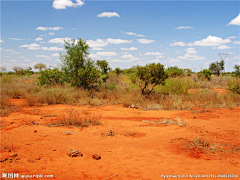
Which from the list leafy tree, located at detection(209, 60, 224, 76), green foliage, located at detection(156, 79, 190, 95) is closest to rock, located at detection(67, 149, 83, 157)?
green foliage, located at detection(156, 79, 190, 95)

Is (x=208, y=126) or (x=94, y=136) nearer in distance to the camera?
(x=94, y=136)

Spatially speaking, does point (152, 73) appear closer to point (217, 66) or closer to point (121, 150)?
point (121, 150)

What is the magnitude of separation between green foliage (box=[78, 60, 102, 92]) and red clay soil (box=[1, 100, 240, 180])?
7.67 meters

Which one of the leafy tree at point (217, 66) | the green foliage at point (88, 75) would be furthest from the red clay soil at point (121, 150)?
the leafy tree at point (217, 66)

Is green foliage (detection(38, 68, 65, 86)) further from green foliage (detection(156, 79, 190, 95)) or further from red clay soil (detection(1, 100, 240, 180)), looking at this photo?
red clay soil (detection(1, 100, 240, 180))

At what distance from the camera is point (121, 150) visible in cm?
484

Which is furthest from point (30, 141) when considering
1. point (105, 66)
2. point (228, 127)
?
point (105, 66)

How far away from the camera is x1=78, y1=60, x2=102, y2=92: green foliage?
14623mm

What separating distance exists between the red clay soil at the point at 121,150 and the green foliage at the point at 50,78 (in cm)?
1122

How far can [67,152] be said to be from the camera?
4.55 metres

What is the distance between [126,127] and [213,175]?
3.82 meters

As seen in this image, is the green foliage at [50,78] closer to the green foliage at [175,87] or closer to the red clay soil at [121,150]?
the green foliage at [175,87]

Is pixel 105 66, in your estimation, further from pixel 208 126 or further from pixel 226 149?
pixel 226 149

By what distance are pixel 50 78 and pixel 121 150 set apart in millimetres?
15709
